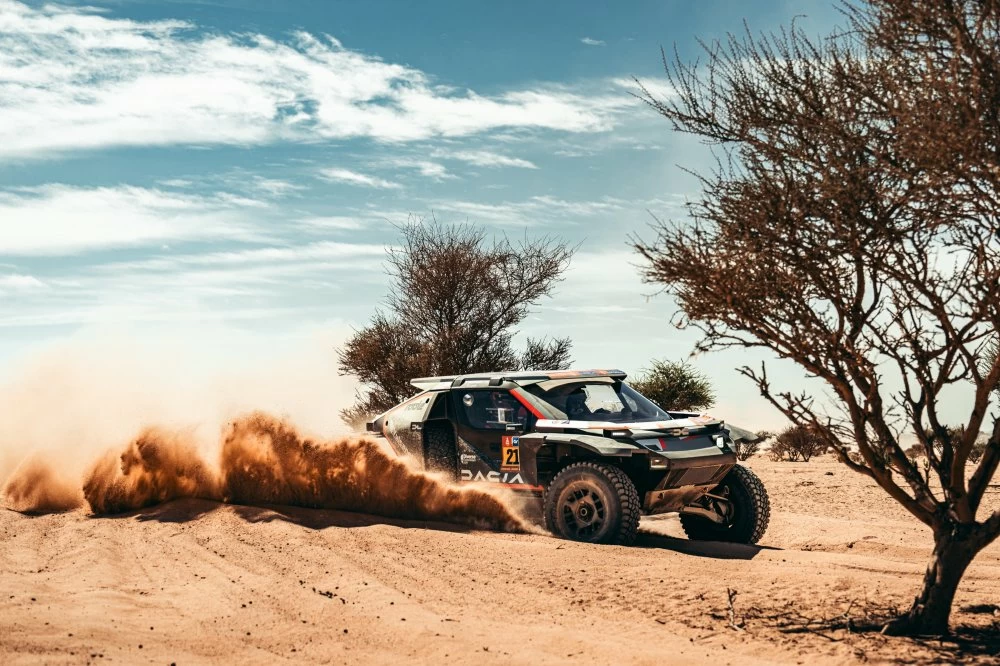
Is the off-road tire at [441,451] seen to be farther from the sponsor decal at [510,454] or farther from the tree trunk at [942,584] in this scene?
the tree trunk at [942,584]

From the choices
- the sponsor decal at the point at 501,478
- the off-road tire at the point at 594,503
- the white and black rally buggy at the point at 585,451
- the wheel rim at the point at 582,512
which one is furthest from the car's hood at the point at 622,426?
the wheel rim at the point at 582,512

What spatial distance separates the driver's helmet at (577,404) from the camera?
1184cm

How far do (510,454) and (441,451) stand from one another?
3.36ft

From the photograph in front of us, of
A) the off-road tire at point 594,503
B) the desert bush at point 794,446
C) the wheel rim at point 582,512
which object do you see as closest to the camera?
the off-road tire at point 594,503

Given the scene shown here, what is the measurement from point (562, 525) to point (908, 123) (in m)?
5.76

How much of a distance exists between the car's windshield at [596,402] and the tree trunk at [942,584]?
4361 mm

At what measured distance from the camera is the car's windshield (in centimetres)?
1186

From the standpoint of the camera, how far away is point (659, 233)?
27.0 ft

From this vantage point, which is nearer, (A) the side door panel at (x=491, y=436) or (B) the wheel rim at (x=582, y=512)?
(B) the wheel rim at (x=582, y=512)

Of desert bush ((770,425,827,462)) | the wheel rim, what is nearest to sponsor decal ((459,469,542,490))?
the wheel rim

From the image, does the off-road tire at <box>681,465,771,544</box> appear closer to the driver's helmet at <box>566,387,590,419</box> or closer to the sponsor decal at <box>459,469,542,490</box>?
the driver's helmet at <box>566,387,590,419</box>

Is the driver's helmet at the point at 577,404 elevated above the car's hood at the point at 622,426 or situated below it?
above

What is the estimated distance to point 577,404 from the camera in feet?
39.3

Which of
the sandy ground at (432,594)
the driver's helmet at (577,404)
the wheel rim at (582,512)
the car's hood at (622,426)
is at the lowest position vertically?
the sandy ground at (432,594)
